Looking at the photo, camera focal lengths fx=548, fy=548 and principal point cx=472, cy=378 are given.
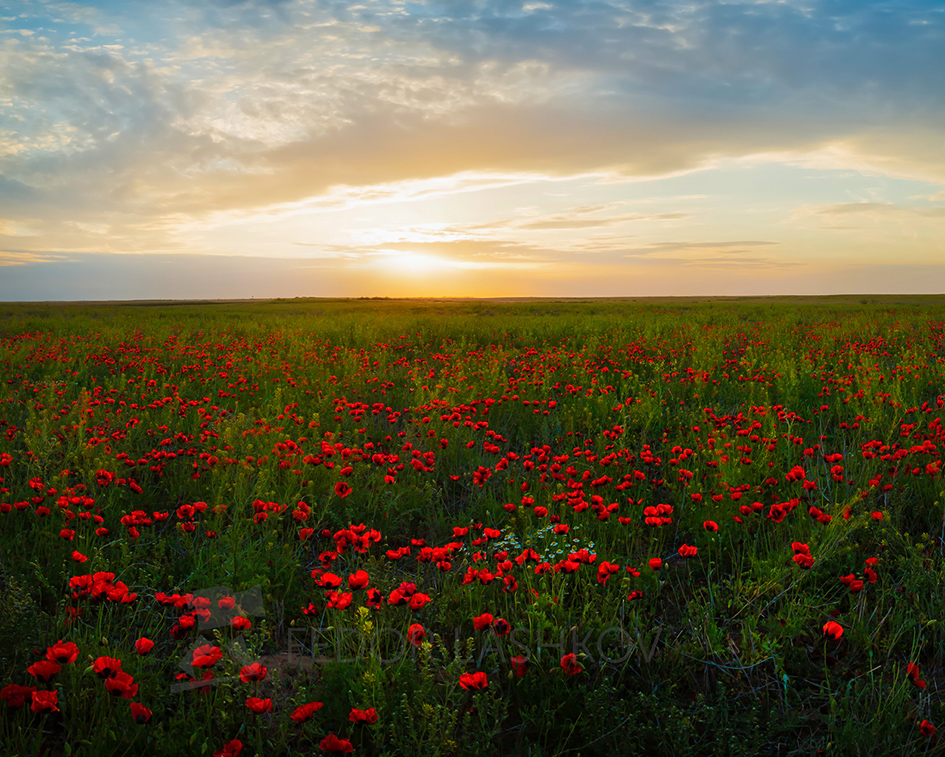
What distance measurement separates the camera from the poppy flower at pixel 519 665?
1.93 meters

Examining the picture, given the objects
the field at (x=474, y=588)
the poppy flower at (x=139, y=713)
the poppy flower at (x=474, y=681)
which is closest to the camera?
the poppy flower at (x=139, y=713)

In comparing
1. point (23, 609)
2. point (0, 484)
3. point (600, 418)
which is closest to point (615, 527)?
point (600, 418)

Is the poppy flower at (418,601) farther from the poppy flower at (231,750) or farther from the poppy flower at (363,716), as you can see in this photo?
the poppy flower at (231,750)

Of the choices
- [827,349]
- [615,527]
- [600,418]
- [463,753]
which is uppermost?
[827,349]

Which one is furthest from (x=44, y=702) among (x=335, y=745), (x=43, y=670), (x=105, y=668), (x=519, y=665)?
(x=519, y=665)

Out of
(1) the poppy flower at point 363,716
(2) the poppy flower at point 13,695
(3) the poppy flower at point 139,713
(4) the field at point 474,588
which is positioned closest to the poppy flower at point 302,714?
(4) the field at point 474,588

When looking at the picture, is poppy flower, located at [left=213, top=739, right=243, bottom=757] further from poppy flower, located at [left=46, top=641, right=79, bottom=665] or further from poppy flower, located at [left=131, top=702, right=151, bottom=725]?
poppy flower, located at [left=46, top=641, right=79, bottom=665]

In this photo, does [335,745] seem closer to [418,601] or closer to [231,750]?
[231,750]

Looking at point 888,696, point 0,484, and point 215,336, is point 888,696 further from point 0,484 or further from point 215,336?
point 215,336

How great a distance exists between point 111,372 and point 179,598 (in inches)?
278

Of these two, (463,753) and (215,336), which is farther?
(215,336)

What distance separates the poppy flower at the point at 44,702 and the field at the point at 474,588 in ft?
0.06

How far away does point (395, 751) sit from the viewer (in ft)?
5.74

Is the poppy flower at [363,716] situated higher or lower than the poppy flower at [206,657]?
lower
